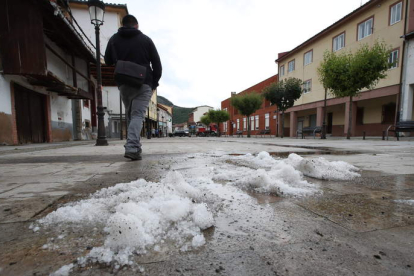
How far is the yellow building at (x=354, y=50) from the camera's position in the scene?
40.9 ft

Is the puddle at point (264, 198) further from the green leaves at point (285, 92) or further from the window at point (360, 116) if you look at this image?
the window at point (360, 116)

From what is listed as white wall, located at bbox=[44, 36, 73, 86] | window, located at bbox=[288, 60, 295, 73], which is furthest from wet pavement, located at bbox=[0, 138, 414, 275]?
window, located at bbox=[288, 60, 295, 73]

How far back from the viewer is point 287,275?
514 millimetres

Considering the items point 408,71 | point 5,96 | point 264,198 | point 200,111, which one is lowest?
point 264,198

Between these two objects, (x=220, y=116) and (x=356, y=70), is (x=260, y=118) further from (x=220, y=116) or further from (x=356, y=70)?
(x=356, y=70)

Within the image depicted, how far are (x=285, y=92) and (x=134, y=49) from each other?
661 inches

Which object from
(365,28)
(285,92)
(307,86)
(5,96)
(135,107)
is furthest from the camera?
(307,86)

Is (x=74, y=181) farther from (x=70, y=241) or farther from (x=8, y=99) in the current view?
(x=8, y=99)

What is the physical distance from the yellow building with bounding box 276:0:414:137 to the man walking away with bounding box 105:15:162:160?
13.7m

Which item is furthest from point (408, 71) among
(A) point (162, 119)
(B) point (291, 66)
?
(A) point (162, 119)

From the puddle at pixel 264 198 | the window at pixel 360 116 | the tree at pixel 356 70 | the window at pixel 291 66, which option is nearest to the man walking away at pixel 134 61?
the puddle at pixel 264 198

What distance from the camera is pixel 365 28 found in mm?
14203

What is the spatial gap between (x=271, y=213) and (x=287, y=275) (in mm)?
397

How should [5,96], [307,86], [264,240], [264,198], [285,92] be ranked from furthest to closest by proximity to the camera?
1. [307,86]
2. [285,92]
3. [5,96]
4. [264,198]
5. [264,240]
